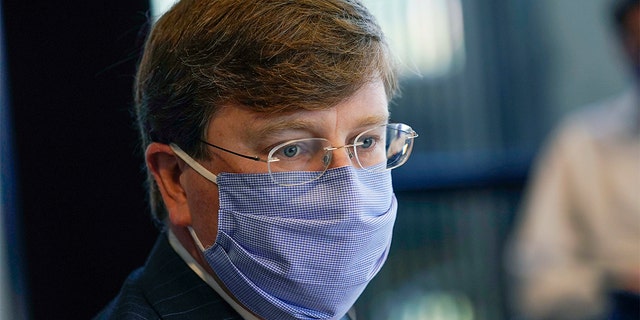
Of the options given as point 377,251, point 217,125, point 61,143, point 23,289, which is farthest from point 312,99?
point 23,289

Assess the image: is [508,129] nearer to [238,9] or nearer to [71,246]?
[71,246]

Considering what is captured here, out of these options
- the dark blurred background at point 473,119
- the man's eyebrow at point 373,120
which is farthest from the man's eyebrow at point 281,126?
the dark blurred background at point 473,119

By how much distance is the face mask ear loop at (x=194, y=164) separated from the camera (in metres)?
1.52

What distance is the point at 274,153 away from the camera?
148 centimetres

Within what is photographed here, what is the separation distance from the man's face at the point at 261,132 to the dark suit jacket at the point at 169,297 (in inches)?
3.7

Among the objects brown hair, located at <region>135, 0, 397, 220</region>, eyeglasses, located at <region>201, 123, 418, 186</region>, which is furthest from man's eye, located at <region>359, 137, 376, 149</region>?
brown hair, located at <region>135, 0, 397, 220</region>

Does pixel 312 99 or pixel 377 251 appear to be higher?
pixel 312 99

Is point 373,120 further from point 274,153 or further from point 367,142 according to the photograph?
point 274,153

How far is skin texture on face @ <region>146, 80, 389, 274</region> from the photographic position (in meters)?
1.46

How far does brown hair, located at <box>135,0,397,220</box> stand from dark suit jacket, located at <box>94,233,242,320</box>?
0.23m

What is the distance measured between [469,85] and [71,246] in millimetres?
2937

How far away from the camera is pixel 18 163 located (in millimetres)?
2359

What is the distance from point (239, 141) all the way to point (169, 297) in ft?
A: 1.05

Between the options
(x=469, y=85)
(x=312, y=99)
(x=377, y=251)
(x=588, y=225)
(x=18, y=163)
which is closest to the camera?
(x=312, y=99)
